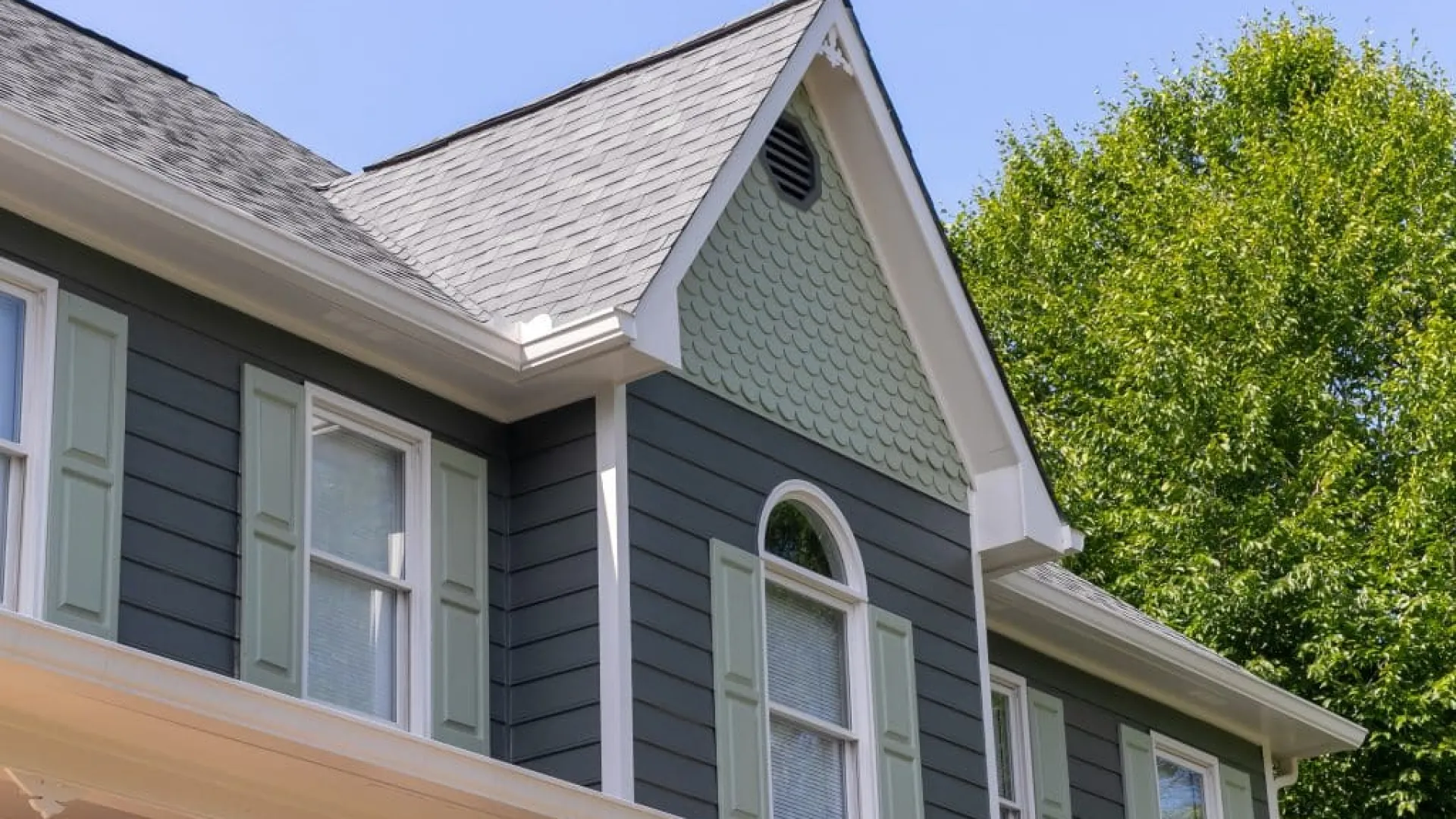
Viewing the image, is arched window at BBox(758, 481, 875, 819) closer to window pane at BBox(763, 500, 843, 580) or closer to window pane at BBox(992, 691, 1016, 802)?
window pane at BBox(763, 500, 843, 580)

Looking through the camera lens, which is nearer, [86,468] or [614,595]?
[86,468]

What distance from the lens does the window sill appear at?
Result: 333 inches

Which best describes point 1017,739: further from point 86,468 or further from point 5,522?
point 5,522

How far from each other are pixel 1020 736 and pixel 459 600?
16.9 feet

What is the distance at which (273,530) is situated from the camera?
11352 mm

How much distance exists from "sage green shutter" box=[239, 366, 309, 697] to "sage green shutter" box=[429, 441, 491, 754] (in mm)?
795

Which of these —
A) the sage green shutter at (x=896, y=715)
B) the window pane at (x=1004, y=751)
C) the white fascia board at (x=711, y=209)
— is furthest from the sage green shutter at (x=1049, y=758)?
the white fascia board at (x=711, y=209)

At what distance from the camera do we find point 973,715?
47.2 ft

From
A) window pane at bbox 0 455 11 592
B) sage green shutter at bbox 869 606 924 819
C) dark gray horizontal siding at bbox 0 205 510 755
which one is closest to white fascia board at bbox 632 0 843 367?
dark gray horizontal siding at bbox 0 205 510 755

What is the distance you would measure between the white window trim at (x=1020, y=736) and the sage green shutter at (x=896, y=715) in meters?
2.19

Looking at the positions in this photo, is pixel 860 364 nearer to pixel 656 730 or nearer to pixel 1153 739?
pixel 656 730

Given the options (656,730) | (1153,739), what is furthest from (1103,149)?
(656,730)

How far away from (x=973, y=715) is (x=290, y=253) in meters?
5.07

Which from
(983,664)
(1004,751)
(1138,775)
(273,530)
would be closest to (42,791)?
(273,530)
